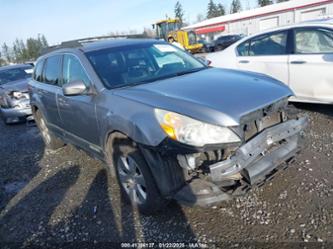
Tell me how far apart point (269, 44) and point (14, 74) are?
808 cm

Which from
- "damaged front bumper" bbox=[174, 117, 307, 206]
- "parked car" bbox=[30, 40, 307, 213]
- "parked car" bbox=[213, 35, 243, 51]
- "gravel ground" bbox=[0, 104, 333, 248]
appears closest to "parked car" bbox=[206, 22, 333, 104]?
"gravel ground" bbox=[0, 104, 333, 248]

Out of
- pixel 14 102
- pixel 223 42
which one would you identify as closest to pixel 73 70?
pixel 14 102

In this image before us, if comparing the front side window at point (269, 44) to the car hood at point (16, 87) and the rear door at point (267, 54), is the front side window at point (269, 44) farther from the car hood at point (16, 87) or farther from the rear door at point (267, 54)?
the car hood at point (16, 87)

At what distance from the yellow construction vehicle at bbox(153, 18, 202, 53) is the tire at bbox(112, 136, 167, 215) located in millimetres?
24664

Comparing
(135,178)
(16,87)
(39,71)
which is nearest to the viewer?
(135,178)

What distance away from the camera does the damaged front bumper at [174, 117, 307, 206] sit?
2547 mm

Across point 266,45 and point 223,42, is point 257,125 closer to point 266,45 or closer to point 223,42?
point 266,45

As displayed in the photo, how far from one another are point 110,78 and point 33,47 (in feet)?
246

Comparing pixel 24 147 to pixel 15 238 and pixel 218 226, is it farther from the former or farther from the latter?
pixel 218 226

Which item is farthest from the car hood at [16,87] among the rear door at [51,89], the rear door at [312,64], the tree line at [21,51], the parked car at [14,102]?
the tree line at [21,51]

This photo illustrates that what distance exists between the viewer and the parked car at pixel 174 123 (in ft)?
8.53

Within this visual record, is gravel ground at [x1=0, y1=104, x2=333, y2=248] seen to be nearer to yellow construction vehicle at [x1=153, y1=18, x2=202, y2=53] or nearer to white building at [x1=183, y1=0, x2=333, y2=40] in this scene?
yellow construction vehicle at [x1=153, y1=18, x2=202, y2=53]

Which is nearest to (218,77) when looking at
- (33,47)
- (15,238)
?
(15,238)

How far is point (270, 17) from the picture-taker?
40562mm
